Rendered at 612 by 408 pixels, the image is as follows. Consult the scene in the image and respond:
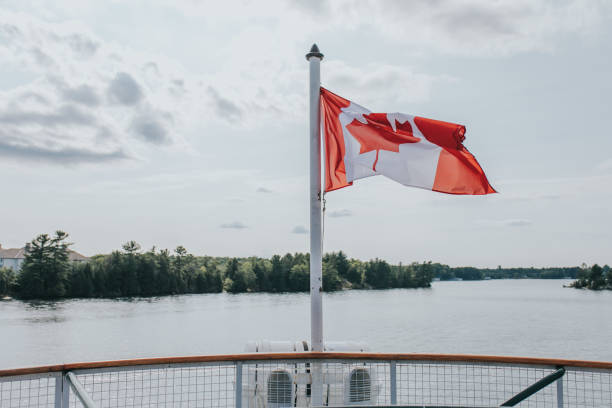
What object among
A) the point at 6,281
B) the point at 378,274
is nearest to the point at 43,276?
the point at 6,281

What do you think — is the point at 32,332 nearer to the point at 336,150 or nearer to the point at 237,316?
the point at 237,316

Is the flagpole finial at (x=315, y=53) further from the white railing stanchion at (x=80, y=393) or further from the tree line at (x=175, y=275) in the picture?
the tree line at (x=175, y=275)

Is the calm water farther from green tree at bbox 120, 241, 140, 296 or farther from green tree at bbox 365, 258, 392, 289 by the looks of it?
green tree at bbox 365, 258, 392, 289

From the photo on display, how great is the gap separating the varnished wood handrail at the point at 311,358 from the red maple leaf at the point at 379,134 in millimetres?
2234

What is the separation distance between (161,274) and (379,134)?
84927 mm

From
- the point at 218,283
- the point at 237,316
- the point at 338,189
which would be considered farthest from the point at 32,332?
the point at 218,283

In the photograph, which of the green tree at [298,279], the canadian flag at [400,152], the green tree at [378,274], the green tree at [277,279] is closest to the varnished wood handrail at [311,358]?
the canadian flag at [400,152]

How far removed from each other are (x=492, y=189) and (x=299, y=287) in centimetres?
9108

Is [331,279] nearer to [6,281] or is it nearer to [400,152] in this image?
[6,281]

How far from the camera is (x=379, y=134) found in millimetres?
5969

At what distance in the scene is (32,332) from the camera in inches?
1419

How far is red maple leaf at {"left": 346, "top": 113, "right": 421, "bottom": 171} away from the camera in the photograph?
594 cm

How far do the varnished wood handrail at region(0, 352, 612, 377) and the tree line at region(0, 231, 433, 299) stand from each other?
7826cm

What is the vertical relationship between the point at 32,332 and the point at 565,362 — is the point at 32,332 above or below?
Answer: below
